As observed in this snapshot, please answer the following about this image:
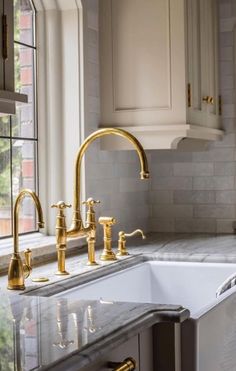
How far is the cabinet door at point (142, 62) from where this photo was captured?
122 inches

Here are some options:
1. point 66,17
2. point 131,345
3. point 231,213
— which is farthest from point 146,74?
point 131,345

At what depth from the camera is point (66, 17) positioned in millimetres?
3072

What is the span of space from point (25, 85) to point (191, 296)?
1131 millimetres

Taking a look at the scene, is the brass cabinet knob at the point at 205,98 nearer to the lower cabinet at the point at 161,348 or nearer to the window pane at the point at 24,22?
the window pane at the point at 24,22

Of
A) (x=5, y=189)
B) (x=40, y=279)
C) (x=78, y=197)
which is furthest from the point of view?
(x=5, y=189)

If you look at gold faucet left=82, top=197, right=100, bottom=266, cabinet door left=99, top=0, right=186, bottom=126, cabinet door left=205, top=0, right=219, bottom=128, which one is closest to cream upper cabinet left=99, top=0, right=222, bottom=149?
cabinet door left=99, top=0, right=186, bottom=126

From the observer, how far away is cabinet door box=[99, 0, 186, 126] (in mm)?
3088

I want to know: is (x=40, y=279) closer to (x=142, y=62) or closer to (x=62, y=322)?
(x=62, y=322)

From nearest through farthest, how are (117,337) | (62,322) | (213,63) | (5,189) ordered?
(117,337) → (62,322) → (5,189) → (213,63)

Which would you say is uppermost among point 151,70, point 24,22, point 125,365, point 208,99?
point 24,22

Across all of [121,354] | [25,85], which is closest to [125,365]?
[121,354]

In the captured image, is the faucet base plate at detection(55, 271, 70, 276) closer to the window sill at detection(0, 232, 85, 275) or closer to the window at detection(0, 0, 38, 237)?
the window sill at detection(0, 232, 85, 275)

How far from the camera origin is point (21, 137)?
291 centimetres

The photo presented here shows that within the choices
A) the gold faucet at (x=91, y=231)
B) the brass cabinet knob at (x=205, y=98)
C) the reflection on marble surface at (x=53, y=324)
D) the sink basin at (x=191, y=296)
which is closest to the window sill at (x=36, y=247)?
the gold faucet at (x=91, y=231)
